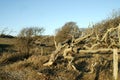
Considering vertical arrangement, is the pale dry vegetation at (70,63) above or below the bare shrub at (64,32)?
below

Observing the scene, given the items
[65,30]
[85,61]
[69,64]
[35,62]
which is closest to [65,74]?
[69,64]

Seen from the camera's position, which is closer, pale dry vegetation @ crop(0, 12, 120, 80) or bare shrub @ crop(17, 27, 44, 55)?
pale dry vegetation @ crop(0, 12, 120, 80)

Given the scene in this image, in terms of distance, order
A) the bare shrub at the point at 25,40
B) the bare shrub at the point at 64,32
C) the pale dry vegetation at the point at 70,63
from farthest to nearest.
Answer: the bare shrub at the point at 64,32
the bare shrub at the point at 25,40
the pale dry vegetation at the point at 70,63

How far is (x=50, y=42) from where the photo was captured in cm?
3853

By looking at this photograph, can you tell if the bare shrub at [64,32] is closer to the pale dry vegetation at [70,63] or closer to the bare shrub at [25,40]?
the bare shrub at [25,40]

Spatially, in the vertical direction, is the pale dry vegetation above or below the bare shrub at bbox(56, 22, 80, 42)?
below

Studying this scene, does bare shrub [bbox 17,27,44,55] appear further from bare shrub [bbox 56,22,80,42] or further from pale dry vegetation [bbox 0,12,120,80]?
bare shrub [bbox 56,22,80,42]

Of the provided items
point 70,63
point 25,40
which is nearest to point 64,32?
point 25,40

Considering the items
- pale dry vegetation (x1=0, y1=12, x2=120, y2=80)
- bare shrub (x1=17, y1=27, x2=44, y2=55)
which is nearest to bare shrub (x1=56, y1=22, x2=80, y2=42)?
bare shrub (x1=17, y1=27, x2=44, y2=55)

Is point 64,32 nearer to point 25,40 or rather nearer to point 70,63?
point 25,40

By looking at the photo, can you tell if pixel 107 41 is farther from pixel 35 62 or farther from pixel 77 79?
pixel 35 62

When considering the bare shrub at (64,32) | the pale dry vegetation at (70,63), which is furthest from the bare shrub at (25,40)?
the bare shrub at (64,32)

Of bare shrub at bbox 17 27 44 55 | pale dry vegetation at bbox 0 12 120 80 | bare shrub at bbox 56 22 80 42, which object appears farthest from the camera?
bare shrub at bbox 56 22 80 42

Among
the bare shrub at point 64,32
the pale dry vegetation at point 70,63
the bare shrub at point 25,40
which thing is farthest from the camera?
A: the bare shrub at point 64,32
